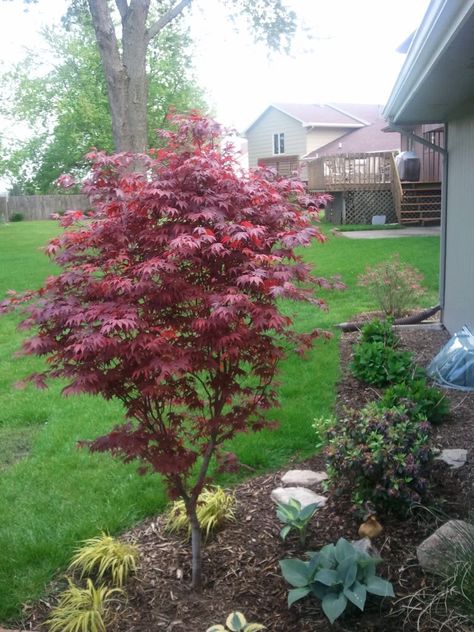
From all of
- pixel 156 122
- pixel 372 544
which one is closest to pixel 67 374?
pixel 372 544

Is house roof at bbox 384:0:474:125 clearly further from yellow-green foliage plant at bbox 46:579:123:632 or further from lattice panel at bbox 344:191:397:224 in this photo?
lattice panel at bbox 344:191:397:224

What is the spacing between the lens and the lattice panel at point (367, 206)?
20.6 meters

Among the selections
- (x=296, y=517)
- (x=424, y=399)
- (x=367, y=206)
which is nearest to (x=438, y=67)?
(x=424, y=399)

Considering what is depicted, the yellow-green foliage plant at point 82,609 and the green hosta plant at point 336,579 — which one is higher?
the green hosta plant at point 336,579

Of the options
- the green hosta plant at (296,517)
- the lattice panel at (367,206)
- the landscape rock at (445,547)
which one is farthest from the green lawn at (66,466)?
the lattice panel at (367,206)

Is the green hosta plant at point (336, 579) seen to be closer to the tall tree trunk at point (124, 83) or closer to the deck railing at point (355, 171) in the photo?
the tall tree trunk at point (124, 83)

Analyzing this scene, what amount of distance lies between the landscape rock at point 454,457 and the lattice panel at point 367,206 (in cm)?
1748

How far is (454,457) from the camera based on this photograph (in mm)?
3791

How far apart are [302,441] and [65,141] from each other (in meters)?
35.0

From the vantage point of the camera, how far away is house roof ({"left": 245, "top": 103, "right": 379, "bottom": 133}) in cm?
3325

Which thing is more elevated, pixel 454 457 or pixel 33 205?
pixel 33 205

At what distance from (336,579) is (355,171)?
1892cm

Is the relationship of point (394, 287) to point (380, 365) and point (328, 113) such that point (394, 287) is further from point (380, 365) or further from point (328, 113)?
point (328, 113)

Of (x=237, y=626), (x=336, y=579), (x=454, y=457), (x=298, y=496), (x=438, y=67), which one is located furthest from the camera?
(x=438, y=67)
